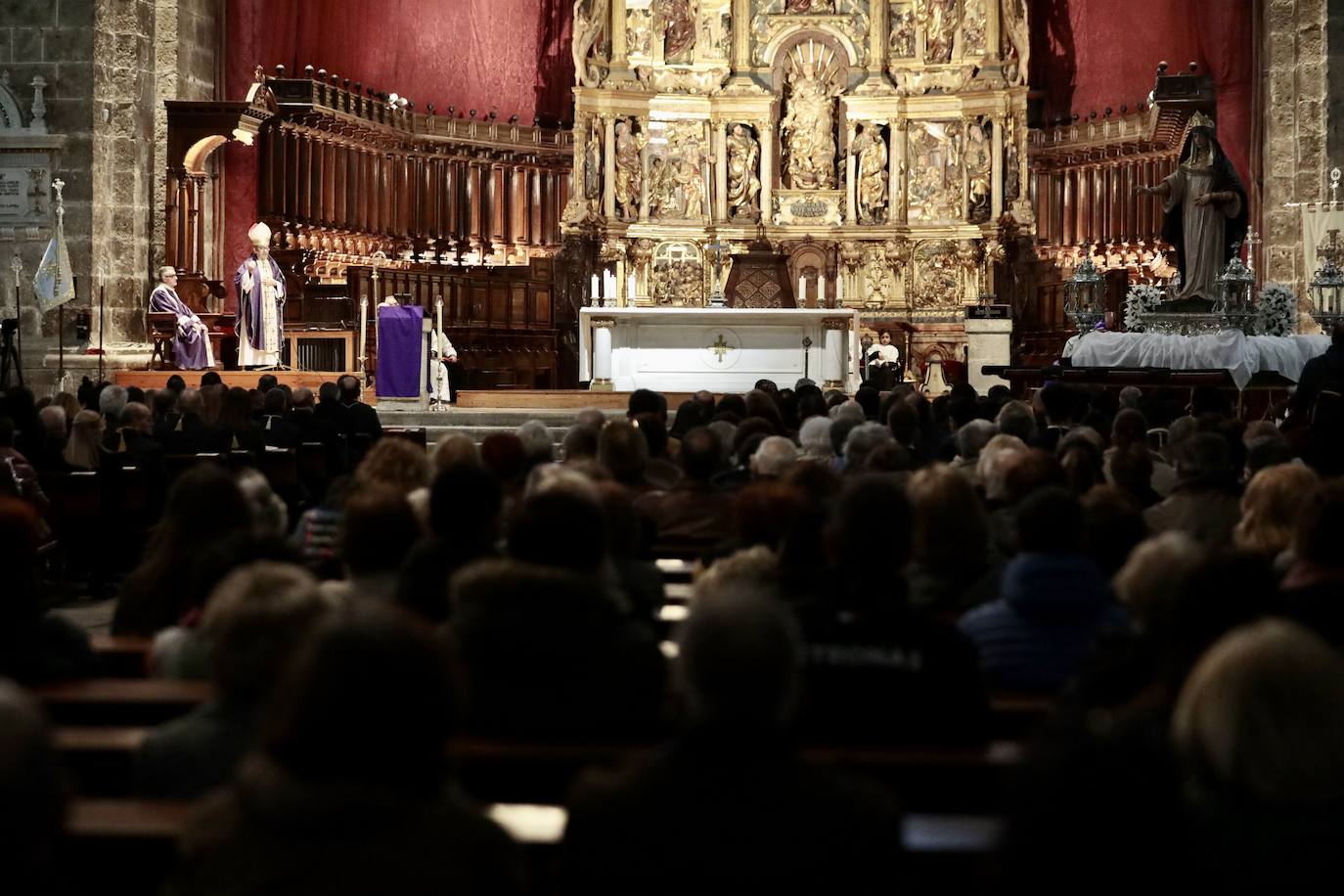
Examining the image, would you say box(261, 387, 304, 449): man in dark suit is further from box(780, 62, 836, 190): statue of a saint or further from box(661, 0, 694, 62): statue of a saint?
box(780, 62, 836, 190): statue of a saint

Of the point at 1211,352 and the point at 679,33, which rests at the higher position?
the point at 679,33

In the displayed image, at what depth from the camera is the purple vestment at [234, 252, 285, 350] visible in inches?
669

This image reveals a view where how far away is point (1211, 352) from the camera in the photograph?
492 inches

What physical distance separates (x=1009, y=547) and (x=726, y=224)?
51.4 feet

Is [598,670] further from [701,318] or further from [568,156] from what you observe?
[568,156]

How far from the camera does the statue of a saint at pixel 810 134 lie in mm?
21297

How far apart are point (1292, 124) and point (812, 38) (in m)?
6.34

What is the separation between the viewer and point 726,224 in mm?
21141

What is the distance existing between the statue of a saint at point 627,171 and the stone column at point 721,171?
932 mm

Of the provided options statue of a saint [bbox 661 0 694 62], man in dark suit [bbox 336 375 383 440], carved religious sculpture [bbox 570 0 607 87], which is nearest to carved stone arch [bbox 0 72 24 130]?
carved religious sculpture [bbox 570 0 607 87]

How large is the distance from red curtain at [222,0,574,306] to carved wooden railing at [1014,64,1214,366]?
6464 millimetres

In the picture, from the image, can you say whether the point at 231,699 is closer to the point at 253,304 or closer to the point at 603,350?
the point at 253,304

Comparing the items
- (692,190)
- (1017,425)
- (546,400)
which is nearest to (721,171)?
(692,190)

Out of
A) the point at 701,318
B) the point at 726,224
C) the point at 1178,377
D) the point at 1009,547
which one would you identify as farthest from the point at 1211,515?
the point at 726,224
